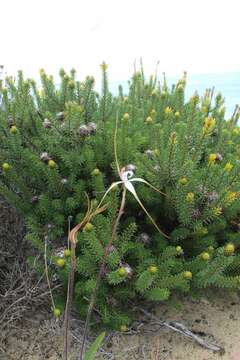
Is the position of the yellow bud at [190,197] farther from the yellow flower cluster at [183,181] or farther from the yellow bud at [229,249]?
the yellow bud at [229,249]

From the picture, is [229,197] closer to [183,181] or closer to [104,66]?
[183,181]

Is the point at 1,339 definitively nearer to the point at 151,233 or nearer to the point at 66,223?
the point at 66,223

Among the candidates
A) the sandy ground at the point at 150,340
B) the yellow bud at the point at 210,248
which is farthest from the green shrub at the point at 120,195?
the sandy ground at the point at 150,340

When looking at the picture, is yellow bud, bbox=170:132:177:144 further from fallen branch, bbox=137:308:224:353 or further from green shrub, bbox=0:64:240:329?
fallen branch, bbox=137:308:224:353

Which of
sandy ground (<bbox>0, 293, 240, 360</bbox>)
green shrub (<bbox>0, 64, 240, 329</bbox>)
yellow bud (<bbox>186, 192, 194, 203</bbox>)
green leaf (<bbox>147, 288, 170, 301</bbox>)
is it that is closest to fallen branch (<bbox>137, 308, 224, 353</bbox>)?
sandy ground (<bbox>0, 293, 240, 360</bbox>)

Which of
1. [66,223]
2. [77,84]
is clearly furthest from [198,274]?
[77,84]
